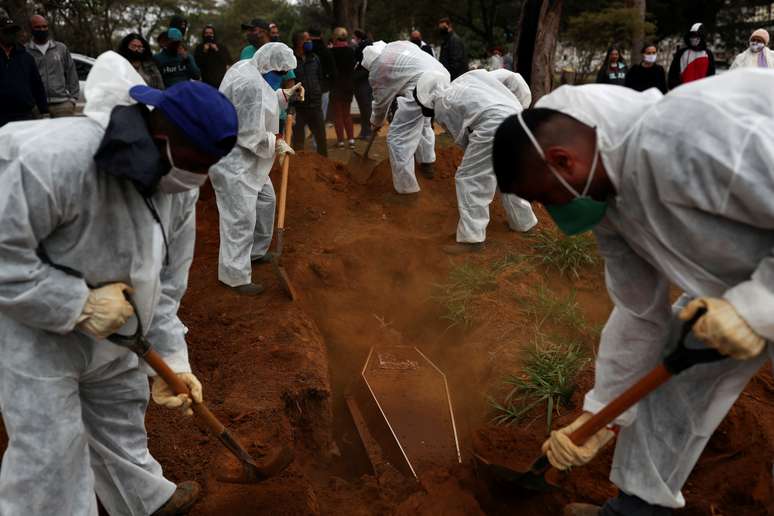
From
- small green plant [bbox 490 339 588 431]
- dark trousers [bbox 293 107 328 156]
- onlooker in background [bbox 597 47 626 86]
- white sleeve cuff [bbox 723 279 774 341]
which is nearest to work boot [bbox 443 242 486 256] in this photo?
small green plant [bbox 490 339 588 431]

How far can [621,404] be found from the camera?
2.12 metres

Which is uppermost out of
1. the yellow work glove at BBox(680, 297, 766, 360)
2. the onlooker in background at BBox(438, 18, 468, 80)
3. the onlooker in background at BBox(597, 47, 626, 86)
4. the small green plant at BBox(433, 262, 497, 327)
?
the yellow work glove at BBox(680, 297, 766, 360)

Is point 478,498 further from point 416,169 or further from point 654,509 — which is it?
point 416,169

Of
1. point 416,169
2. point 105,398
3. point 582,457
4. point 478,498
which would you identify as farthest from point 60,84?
point 582,457

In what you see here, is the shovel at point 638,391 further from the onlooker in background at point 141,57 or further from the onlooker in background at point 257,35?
the onlooker in background at point 257,35

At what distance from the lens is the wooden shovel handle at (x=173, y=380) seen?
91.3 inches

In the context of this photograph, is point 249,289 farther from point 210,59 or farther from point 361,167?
point 210,59

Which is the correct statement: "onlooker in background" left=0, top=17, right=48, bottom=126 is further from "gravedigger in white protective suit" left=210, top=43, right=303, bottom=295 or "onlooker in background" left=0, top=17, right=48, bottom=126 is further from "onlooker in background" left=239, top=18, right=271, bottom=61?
"gravedigger in white protective suit" left=210, top=43, right=303, bottom=295

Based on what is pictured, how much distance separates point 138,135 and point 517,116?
1.12 metres

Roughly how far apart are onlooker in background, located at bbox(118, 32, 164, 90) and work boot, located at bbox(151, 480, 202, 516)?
4.78 meters

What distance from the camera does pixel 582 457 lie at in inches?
89.7

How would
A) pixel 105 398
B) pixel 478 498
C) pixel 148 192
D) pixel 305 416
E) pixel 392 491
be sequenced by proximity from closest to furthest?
pixel 148 192
pixel 105 398
pixel 478 498
pixel 392 491
pixel 305 416

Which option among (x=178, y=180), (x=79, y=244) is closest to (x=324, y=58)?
(x=178, y=180)

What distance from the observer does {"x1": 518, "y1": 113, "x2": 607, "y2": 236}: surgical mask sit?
188 centimetres
